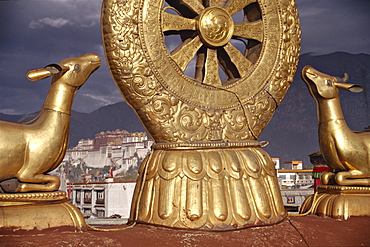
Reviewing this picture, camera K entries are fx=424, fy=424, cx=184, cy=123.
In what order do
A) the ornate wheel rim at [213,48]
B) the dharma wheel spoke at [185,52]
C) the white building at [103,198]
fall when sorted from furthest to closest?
the white building at [103,198]
the dharma wheel spoke at [185,52]
the ornate wheel rim at [213,48]

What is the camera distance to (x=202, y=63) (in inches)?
142

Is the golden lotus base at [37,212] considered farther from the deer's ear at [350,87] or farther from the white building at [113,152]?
the white building at [113,152]

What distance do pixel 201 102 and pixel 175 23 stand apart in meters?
0.64

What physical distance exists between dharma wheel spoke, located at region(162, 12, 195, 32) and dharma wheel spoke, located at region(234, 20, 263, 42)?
416 mm

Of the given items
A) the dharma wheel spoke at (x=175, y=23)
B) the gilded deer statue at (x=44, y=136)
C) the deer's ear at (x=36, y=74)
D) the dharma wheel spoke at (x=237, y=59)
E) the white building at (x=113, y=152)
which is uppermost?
the white building at (x=113, y=152)

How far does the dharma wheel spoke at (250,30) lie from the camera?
11.6 feet

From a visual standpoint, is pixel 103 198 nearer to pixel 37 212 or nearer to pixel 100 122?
pixel 37 212

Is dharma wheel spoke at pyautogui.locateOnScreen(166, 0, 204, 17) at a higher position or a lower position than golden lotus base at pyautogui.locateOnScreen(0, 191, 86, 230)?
higher

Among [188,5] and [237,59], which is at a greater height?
[188,5]

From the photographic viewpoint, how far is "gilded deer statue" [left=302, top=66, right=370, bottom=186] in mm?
3590

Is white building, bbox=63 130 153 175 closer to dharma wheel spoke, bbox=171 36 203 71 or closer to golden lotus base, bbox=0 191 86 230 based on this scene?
dharma wheel spoke, bbox=171 36 203 71

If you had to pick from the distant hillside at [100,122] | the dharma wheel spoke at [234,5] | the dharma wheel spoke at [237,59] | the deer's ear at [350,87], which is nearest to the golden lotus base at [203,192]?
the dharma wheel spoke at [237,59]

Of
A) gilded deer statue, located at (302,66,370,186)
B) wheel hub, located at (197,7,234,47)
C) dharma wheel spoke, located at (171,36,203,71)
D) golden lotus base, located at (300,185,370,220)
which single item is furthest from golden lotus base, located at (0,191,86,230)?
gilded deer statue, located at (302,66,370,186)

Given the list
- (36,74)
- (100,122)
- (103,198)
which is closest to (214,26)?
(36,74)
